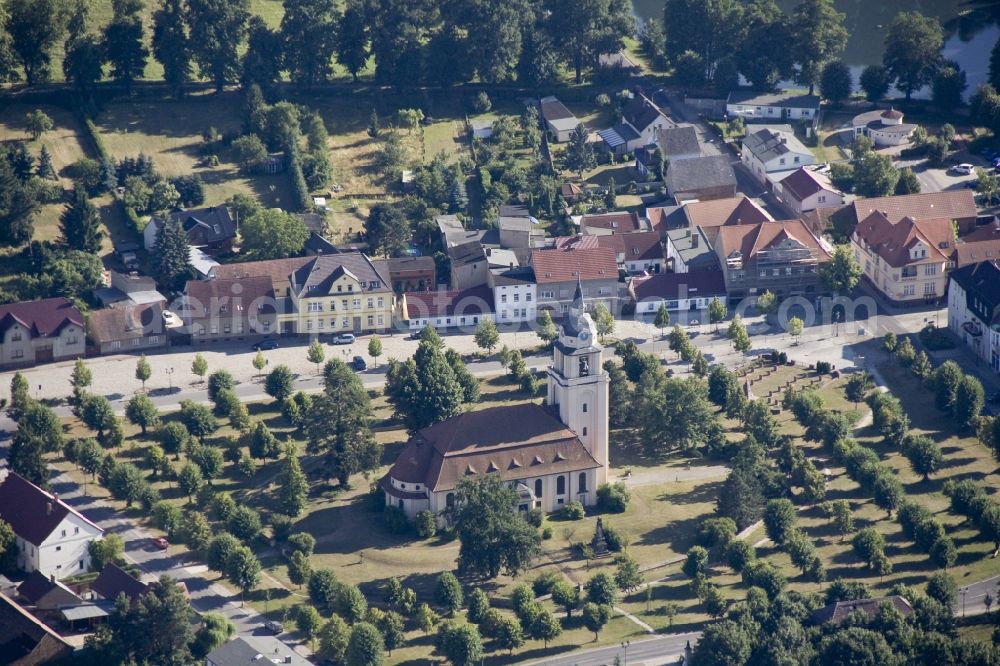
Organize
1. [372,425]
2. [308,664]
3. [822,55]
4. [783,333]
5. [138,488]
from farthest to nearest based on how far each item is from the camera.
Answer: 1. [822,55]
2. [783,333]
3. [372,425]
4. [138,488]
5. [308,664]

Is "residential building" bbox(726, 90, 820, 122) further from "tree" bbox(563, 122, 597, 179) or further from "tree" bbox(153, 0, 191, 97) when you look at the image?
"tree" bbox(153, 0, 191, 97)

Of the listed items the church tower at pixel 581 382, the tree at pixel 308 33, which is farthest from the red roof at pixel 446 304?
Result: the tree at pixel 308 33

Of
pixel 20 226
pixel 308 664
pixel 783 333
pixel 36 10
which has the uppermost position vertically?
pixel 36 10

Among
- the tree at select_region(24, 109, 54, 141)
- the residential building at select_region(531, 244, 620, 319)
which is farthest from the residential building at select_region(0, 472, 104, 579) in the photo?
the tree at select_region(24, 109, 54, 141)

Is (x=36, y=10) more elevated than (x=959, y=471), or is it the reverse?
(x=36, y=10)

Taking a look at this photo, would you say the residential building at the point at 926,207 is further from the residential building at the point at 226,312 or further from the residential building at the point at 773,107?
the residential building at the point at 226,312

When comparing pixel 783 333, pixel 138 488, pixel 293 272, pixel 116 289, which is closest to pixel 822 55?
pixel 783 333

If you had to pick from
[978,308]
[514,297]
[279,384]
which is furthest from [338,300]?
[978,308]

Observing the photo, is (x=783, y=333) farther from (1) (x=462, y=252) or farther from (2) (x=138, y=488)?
(2) (x=138, y=488)
